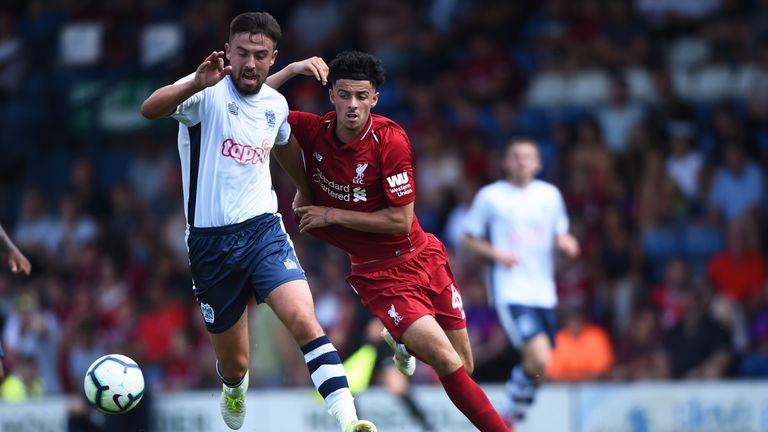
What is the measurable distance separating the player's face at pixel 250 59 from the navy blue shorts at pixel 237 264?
837 mm

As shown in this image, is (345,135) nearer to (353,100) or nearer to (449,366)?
(353,100)

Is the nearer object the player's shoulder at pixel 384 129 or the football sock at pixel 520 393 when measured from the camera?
the player's shoulder at pixel 384 129

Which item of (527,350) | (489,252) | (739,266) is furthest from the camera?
(739,266)

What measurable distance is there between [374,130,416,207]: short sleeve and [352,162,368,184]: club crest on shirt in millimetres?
124

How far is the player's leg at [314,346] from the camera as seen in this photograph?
7.64 m

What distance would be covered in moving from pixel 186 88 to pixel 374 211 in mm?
1606

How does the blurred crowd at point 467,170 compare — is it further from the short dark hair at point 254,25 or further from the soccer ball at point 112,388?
the short dark hair at point 254,25

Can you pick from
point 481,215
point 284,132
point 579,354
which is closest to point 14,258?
point 284,132

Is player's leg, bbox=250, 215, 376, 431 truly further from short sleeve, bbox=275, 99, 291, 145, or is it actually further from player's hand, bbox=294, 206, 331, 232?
short sleeve, bbox=275, 99, 291, 145

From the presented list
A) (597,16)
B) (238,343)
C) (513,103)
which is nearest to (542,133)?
(513,103)

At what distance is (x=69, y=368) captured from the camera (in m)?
15.2

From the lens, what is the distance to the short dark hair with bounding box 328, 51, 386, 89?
7.94 metres

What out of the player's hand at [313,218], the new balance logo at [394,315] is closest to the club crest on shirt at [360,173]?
the player's hand at [313,218]

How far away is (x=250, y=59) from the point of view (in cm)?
771
